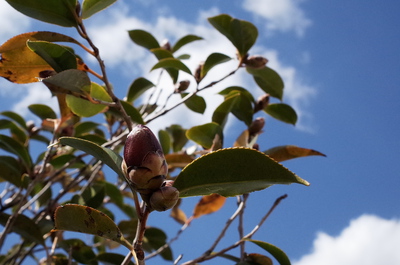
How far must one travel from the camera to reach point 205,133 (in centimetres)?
158

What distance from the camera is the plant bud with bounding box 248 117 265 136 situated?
1.81m

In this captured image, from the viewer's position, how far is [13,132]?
240 cm

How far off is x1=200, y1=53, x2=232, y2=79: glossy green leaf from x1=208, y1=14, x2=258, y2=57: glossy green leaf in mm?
107

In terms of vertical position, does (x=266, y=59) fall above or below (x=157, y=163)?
above

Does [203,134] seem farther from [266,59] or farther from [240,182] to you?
[240,182]

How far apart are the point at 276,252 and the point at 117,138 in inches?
25.9

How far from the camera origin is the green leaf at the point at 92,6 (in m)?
1.35

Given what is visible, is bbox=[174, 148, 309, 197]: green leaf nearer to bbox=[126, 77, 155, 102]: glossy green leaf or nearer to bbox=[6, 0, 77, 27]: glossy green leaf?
bbox=[6, 0, 77, 27]: glossy green leaf

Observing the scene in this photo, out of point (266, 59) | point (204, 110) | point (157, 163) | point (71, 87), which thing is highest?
point (266, 59)

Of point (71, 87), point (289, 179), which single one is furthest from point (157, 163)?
point (71, 87)

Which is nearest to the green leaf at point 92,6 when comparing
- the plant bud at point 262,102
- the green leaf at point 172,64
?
the green leaf at point 172,64

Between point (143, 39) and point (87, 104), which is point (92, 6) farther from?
point (143, 39)

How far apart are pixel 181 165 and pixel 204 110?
0.88 feet

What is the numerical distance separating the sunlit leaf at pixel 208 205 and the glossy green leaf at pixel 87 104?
2.02 ft
